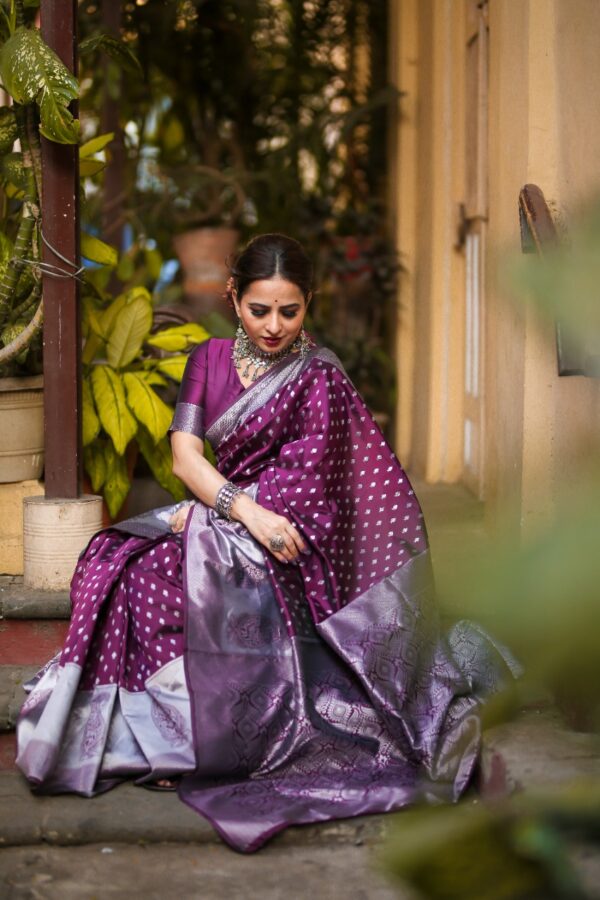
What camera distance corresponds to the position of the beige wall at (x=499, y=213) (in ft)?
2.43

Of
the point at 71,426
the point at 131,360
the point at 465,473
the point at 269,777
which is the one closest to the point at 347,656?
the point at 269,777

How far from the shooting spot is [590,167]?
3.03 metres

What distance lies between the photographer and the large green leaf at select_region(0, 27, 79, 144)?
312 centimetres

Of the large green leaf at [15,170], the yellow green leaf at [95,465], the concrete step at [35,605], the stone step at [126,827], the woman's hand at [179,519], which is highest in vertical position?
the large green leaf at [15,170]

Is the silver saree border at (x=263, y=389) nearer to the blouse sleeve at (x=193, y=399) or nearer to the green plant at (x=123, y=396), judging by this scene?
the blouse sleeve at (x=193, y=399)

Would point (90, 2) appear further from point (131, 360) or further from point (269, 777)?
point (269, 777)

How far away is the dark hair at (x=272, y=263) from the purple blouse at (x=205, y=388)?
162 mm

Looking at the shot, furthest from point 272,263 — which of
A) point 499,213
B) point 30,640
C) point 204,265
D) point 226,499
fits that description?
point 204,265

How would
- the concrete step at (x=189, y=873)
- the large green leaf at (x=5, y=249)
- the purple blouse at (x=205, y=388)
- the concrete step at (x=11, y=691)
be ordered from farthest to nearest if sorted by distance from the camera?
the large green leaf at (x=5, y=249) → the purple blouse at (x=205, y=388) → the concrete step at (x=11, y=691) → the concrete step at (x=189, y=873)

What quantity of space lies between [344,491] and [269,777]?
2.21 feet

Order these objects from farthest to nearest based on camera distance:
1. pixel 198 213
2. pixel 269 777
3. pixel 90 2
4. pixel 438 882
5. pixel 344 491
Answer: pixel 198 213 < pixel 90 2 < pixel 344 491 < pixel 269 777 < pixel 438 882

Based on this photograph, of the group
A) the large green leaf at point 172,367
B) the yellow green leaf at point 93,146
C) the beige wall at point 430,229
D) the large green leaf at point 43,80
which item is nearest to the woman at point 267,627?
the large green leaf at point 43,80

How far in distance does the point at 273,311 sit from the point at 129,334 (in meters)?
1.28

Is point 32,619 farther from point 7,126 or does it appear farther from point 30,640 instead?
point 7,126
